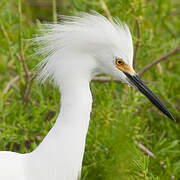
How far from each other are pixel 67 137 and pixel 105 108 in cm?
57

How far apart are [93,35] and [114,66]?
0.17 m

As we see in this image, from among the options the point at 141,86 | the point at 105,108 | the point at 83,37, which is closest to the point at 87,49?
the point at 83,37

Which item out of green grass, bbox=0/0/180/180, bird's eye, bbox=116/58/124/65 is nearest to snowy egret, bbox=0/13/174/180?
bird's eye, bbox=116/58/124/65

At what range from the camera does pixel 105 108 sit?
237 cm

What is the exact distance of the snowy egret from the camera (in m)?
1.81

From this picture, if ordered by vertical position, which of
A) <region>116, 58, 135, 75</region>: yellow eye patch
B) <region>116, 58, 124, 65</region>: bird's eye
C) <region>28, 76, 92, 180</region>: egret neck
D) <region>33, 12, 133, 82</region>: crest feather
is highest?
<region>33, 12, 133, 82</region>: crest feather

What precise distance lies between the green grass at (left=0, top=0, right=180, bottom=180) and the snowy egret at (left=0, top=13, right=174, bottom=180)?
209mm

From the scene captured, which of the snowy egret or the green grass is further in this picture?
the green grass

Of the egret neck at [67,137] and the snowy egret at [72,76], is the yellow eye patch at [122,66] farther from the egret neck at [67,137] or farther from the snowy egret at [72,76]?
the egret neck at [67,137]

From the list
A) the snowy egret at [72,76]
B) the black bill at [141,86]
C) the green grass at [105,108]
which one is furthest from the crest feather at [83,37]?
the green grass at [105,108]

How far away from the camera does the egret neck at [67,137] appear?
181 cm

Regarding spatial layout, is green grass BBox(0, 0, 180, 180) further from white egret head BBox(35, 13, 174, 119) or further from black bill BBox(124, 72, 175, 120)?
white egret head BBox(35, 13, 174, 119)

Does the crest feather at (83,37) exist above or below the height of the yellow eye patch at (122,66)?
above

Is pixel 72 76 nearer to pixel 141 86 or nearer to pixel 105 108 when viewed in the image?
pixel 141 86
